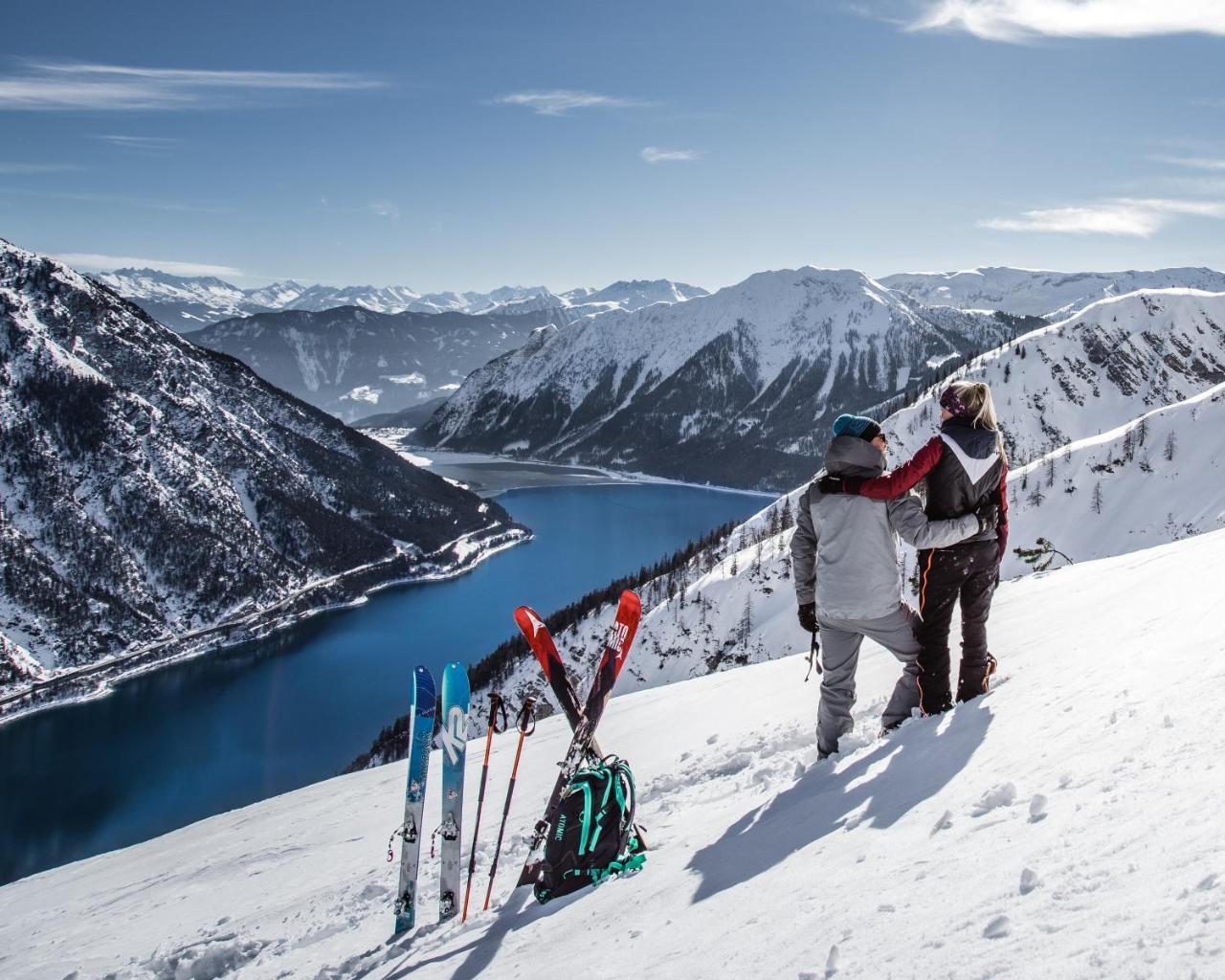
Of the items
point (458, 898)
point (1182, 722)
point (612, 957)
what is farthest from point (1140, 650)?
point (458, 898)

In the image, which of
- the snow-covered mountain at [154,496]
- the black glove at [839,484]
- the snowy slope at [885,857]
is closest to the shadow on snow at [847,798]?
the snowy slope at [885,857]

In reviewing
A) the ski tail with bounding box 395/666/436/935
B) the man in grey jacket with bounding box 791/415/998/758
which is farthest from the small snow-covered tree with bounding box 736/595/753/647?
the man in grey jacket with bounding box 791/415/998/758

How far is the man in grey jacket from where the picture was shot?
6887 mm

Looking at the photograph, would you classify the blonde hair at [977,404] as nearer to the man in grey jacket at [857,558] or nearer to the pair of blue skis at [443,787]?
the man in grey jacket at [857,558]

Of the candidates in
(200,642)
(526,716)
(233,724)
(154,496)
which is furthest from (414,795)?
(154,496)

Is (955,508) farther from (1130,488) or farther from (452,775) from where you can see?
(1130,488)

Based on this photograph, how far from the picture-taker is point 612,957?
5.06 metres

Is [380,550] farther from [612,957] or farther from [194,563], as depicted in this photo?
[612,957]

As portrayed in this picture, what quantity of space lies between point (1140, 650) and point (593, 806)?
547cm

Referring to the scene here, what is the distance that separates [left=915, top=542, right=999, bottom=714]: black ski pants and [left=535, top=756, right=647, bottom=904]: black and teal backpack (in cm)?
325

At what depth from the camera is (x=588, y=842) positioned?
22.6 feet

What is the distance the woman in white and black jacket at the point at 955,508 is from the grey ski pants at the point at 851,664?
170 millimetres

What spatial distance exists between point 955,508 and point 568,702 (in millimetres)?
5378

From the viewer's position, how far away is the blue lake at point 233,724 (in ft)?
220
